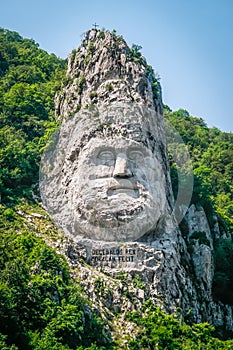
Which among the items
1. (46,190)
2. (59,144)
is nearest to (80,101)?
(59,144)

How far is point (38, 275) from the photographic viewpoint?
73.3 ft

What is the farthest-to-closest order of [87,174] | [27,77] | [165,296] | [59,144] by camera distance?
[27,77] < [59,144] < [87,174] < [165,296]

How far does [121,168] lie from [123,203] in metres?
1.65

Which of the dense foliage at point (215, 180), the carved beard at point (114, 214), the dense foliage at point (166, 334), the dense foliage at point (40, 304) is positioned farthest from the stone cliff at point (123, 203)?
the dense foliage at point (40, 304)

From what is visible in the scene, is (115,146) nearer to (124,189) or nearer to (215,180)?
(124,189)

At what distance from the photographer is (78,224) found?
2603 centimetres

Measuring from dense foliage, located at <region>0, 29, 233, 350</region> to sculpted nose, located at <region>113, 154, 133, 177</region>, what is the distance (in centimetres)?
412

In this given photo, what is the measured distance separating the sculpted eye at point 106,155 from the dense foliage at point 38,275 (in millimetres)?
4194

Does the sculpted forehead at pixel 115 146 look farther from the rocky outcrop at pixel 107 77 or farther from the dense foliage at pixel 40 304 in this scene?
the dense foliage at pixel 40 304

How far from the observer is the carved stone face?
25.5 meters

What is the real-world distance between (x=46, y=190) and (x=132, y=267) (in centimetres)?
675

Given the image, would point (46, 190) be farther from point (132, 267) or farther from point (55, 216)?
point (132, 267)

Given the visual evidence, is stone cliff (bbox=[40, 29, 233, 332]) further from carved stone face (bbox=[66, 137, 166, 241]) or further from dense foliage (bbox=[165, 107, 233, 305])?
dense foliage (bbox=[165, 107, 233, 305])

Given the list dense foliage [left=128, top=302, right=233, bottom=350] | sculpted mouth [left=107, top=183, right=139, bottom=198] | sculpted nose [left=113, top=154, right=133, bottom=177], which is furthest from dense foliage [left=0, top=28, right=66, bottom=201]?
dense foliage [left=128, top=302, right=233, bottom=350]
